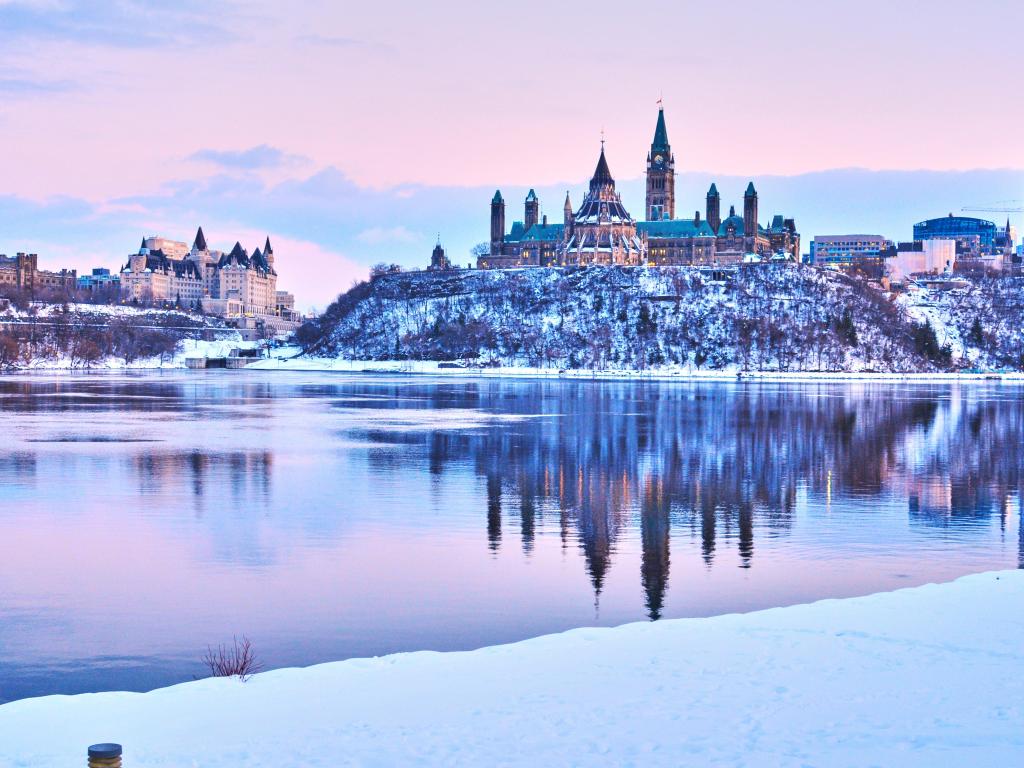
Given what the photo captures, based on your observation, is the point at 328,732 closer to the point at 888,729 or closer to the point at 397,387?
the point at 888,729

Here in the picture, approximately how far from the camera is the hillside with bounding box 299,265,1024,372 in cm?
14650

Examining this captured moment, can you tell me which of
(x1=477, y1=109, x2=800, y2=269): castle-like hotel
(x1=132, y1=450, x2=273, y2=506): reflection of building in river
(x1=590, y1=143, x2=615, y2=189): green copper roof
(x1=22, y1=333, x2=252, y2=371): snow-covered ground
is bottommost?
(x1=132, y1=450, x2=273, y2=506): reflection of building in river

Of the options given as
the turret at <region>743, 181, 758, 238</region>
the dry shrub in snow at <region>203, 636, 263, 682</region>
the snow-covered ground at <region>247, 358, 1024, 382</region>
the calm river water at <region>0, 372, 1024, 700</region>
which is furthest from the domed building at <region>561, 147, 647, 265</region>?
the dry shrub in snow at <region>203, 636, 263, 682</region>

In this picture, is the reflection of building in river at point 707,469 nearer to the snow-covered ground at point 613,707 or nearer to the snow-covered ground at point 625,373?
the snow-covered ground at point 613,707

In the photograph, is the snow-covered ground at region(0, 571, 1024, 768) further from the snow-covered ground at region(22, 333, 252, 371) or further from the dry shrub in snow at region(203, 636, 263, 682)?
→ the snow-covered ground at region(22, 333, 252, 371)

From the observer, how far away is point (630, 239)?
180 m

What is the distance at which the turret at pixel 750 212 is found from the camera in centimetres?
18450

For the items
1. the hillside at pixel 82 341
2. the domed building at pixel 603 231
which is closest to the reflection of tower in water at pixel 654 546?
the hillside at pixel 82 341

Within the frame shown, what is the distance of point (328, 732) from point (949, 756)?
17.1 feet

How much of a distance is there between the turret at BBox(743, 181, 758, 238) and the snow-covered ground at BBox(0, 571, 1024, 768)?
177429mm

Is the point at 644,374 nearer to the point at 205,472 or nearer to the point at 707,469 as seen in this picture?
the point at 707,469

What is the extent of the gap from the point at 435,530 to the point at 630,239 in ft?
529

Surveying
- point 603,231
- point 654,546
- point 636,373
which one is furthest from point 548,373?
point 654,546

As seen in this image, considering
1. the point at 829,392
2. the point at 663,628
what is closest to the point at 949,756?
the point at 663,628
